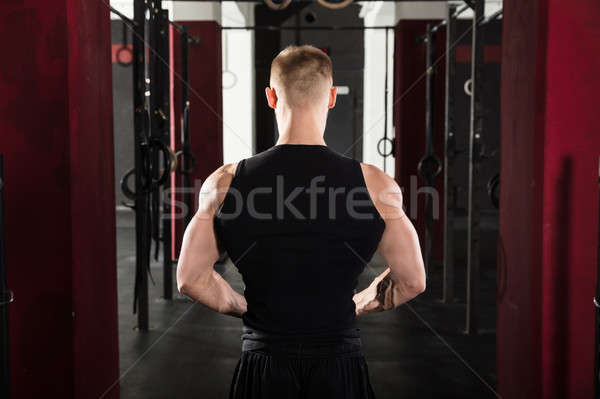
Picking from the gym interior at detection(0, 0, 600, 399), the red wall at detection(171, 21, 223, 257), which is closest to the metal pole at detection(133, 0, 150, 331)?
the gym interior at detection(0, 0, 600, 399)

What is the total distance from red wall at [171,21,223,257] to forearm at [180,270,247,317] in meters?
4.21

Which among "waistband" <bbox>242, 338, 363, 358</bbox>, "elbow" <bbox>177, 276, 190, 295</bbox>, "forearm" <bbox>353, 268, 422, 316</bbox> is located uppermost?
"elbow" <bbox>177, 276, 190, 295</bbox>

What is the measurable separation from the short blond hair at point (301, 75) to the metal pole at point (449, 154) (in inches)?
118

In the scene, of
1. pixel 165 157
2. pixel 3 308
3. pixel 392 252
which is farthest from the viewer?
pixel 165 157

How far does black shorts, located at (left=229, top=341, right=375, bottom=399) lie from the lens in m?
1.17

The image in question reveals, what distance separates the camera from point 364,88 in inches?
334

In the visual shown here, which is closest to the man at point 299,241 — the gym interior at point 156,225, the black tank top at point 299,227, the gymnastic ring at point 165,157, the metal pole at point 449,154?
the black tank top at point 299,227

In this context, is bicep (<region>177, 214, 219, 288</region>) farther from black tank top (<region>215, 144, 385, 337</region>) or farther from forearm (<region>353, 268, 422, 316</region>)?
forearm (<region>353, 268, 422, 316</region>)

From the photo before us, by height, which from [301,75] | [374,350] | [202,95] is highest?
[202,95]

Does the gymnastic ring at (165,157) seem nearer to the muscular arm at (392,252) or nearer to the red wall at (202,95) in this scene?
the red wall at (202,95)

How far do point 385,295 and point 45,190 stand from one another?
119 cm

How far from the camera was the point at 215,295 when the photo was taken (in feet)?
4.14

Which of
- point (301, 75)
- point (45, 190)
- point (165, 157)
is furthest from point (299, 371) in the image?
point (165, 157)

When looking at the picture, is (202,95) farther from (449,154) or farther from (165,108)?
(449,154)
